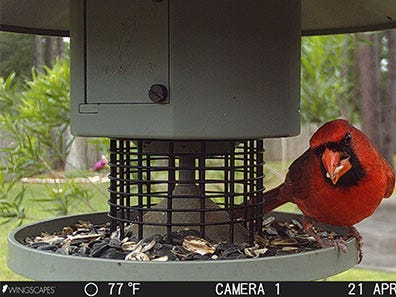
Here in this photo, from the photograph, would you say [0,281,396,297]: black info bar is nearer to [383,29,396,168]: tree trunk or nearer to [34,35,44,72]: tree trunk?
[383,29,396,168]: tree trunk

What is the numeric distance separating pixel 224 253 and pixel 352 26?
1095 mm

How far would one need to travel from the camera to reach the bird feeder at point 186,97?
5.60 feet

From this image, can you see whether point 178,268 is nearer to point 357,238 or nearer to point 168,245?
point 168,245

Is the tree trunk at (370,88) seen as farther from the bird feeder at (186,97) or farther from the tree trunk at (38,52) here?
the bird feeder at (186,97)

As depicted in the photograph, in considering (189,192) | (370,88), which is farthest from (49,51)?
(189,192)

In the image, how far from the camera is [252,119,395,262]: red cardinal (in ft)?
6.46

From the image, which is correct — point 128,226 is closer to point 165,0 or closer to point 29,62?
point 165,0

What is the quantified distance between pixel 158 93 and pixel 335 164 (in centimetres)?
55

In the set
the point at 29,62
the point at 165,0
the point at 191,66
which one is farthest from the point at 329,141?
the point at 29,62

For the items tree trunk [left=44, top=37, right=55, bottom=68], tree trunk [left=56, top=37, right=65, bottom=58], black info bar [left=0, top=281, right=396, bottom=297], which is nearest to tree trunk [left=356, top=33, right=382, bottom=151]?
tree trunk [left=56, top=37, right=65, bottom=58]

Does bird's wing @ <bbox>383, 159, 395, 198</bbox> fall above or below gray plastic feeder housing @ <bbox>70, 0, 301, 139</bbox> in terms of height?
below

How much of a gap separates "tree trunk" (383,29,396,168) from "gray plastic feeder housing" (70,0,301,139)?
2525 mm

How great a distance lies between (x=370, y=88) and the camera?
4516 millimetres

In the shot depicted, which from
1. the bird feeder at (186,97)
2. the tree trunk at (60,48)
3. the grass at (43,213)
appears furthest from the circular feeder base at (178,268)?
the tree trunk at (60,48)
